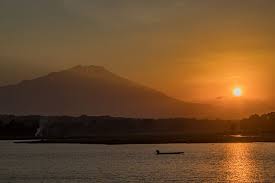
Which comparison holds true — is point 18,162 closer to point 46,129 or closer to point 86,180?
point 86,180

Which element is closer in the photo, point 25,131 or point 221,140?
point 221,140

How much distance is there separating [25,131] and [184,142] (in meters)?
72.5

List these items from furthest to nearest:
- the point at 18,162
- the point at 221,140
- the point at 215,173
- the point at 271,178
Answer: the point at 221,140
the point at 18,162
the point at 215,173
the point at 271,178

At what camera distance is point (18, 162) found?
8162cm

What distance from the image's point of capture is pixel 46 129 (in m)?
190

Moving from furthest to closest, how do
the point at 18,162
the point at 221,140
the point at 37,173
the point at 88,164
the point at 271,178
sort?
the point at 221,140
the point at 18,162
the point at 88,164
the point at 37,173
the point at 271,178

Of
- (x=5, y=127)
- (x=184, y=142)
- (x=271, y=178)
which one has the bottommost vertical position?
(x=271, y=178)

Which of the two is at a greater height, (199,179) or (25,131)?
(25,131)

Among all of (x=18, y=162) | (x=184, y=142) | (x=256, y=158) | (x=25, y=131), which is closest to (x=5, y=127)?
(x=25, y=131)

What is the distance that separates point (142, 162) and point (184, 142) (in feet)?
196

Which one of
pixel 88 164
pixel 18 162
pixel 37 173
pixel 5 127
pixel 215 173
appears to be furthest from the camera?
pixel 5 127

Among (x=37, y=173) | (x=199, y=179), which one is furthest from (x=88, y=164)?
(x=199, y=179)

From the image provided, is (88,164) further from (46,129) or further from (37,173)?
(46,129)

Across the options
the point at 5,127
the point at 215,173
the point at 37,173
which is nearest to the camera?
the point at 215,173
